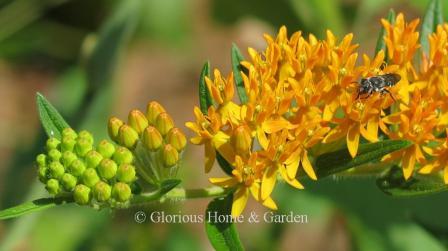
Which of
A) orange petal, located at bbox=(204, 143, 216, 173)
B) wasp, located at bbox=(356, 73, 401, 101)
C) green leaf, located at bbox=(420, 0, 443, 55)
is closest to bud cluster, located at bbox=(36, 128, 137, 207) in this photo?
orange petal, located at bbox=(204, 143, 216, 173)

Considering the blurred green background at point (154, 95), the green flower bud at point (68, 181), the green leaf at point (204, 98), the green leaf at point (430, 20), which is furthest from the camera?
the blurred green background at point (154, 95)

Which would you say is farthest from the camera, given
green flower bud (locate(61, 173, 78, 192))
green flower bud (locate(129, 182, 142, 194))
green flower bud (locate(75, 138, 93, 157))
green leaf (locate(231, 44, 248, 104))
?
green leaf (locate(231, 44, 248, 104))

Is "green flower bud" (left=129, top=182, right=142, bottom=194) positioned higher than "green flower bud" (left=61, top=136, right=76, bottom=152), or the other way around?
"green flower bud" (left=61, top=136, right=76, bottom=152)

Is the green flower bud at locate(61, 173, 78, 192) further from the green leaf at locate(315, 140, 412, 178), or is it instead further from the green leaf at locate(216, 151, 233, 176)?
the green leaf at locate(315, 140, 412, 178)

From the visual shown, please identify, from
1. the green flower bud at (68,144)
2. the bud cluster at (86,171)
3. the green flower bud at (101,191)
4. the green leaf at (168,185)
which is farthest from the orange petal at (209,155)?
the green flower bud at (68,144)

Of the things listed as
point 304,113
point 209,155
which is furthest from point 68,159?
point 304,113

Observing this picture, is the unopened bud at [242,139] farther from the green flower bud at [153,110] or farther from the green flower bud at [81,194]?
the green flower bud at [81,194]

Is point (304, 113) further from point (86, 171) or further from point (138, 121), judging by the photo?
point (86, 171)
